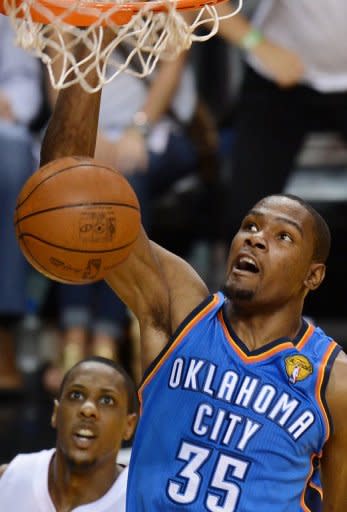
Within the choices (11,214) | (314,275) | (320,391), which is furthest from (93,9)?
(11,214)

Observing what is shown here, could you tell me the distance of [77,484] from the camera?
428cm

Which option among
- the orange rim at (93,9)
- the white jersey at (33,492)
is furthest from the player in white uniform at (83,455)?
the orange rim at (93,9)

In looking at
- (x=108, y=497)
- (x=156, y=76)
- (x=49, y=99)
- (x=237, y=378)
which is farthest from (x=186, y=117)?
(x=237, y=378)

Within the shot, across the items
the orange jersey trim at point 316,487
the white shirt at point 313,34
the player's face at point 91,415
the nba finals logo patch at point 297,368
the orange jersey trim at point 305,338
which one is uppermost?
the white shirt at point 313,34

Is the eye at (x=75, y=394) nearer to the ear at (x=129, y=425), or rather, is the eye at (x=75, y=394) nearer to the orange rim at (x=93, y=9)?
the ear at (x=129, y=425)

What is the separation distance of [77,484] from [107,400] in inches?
12.2

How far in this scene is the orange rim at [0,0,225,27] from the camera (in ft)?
11.1

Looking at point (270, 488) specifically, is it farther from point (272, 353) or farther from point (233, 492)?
point (272, 353)

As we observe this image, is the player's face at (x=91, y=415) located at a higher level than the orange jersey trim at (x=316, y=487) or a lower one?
lower

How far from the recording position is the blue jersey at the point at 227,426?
3426 mm

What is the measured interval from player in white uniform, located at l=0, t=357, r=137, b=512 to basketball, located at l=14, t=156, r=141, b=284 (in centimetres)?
99

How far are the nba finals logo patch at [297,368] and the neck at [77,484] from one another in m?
1.04

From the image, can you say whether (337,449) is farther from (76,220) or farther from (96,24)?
(96,24)

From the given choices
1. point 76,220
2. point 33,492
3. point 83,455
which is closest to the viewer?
point 76,220
